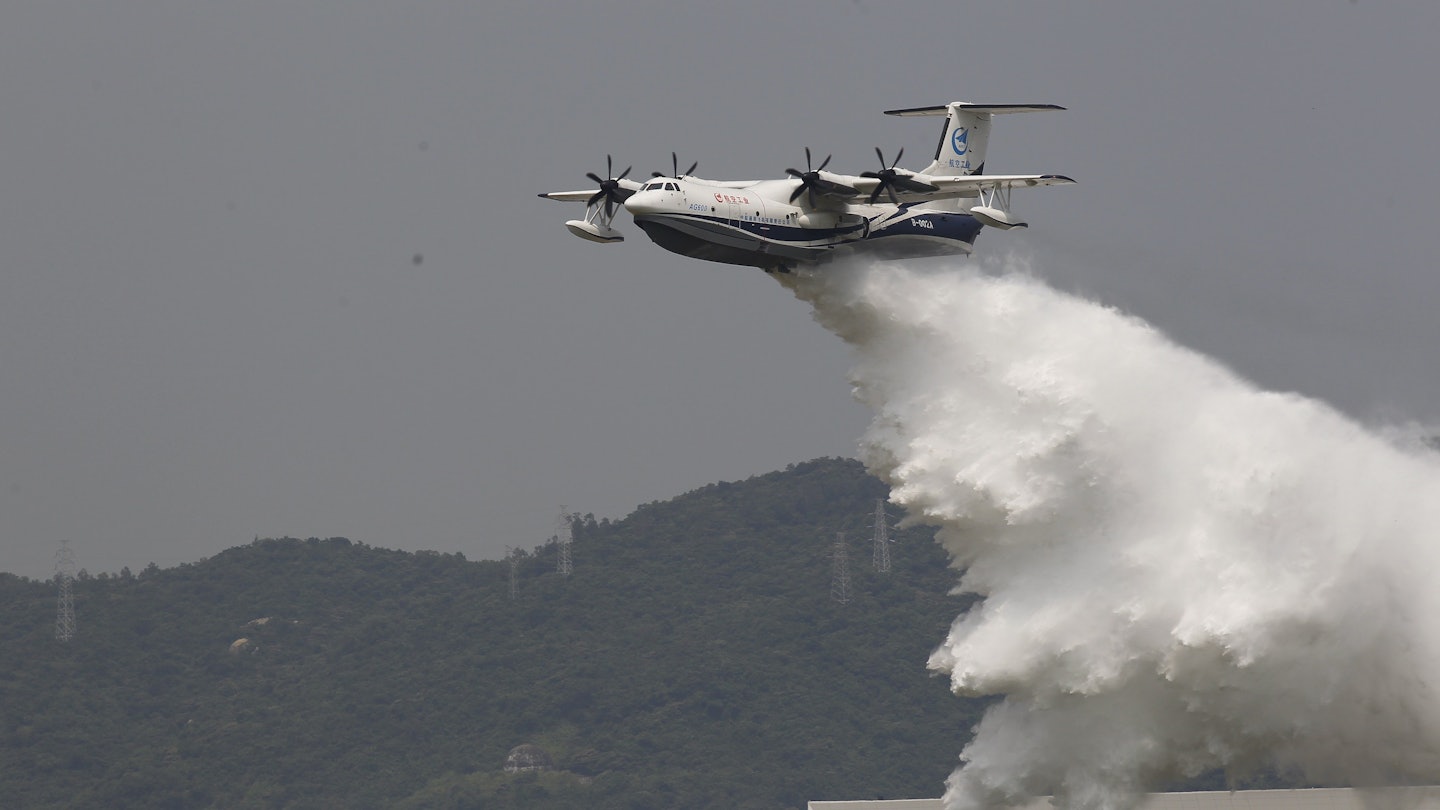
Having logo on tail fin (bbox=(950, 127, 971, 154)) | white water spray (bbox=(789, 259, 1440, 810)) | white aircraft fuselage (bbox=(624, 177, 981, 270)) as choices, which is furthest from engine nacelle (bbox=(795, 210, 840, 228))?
logo on tail fin (bbox=(950, 127, 971, 154))

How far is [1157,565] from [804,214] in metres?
10.9

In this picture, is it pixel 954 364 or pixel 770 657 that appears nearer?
pixel 954 364

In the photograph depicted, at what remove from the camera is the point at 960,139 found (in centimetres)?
5050

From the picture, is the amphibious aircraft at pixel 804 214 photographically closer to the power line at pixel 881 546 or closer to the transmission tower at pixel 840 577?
the transmission tower at pixel 840 577

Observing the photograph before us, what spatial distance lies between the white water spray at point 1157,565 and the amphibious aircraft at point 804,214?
3107mm

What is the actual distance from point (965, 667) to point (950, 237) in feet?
34.4

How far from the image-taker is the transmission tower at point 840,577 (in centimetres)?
15506

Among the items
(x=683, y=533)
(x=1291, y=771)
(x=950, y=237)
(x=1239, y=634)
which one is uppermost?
(x=683, y=533)

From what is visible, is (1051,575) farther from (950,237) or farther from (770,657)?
(770,657)

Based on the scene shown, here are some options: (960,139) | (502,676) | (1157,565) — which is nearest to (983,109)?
(960,139)

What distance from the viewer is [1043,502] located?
4216 centimetres

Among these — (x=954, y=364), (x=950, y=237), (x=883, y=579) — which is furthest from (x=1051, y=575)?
(x=883, y=579)

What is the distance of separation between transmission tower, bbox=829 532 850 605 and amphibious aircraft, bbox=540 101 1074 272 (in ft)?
358

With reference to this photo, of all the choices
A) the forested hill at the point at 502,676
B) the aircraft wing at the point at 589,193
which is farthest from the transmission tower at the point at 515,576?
the aircraft wing at the point at 589,193
